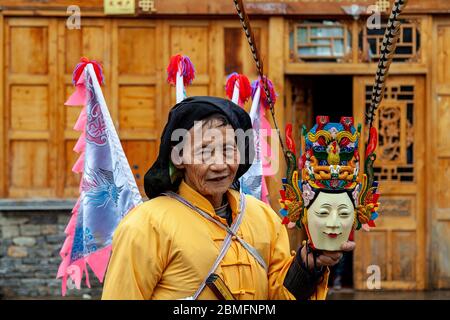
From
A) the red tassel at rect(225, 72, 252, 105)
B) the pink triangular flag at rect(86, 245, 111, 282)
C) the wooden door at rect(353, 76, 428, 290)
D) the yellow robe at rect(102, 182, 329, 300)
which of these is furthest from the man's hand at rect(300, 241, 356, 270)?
the wooden door at rect(353, 76, 428, 290)

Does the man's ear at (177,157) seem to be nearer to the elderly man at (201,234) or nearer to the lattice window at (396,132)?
the elderly man at (201,234)

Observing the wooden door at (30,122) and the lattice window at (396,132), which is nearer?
the wooden door at (30,122)

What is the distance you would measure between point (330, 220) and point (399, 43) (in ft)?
19.8

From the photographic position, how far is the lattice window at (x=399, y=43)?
9.82 m

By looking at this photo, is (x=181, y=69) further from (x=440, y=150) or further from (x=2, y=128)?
(x=440, y=150)

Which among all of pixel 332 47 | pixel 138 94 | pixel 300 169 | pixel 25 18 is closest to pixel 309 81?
pixel 332 47

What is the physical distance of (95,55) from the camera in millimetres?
9820

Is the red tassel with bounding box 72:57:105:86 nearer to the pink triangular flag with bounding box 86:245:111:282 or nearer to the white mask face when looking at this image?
the pink triangular flag with bounding box 86:245:111:282

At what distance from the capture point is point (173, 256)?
155 inches

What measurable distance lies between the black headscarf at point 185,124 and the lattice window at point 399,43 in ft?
19.3

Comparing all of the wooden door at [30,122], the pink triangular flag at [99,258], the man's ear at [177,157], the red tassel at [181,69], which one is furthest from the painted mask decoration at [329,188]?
the wooden door at [30,122]

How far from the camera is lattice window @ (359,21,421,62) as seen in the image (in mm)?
9820

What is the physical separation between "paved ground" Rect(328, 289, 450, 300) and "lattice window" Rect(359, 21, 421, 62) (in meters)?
2.28
